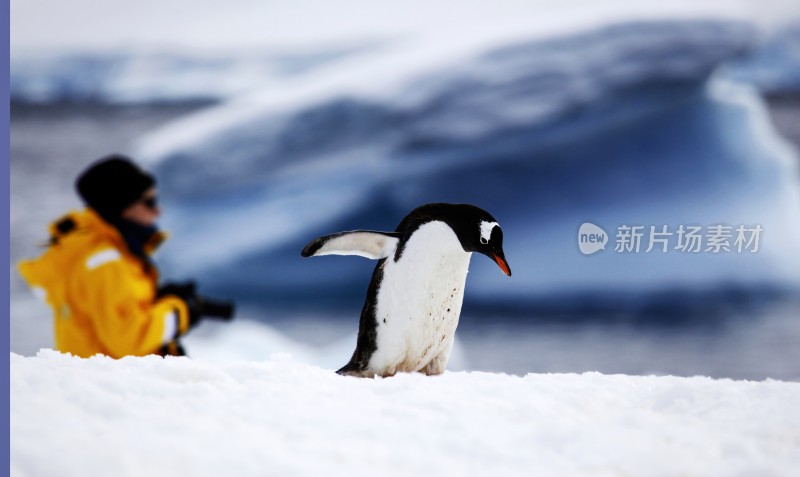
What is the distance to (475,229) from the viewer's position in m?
0.89

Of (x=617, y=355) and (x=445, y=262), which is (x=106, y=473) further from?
(x=617, y=355)

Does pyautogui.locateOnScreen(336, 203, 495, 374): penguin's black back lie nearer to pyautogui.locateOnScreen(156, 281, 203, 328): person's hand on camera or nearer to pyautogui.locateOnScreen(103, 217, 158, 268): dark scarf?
pyautogui.locateOnScreen(156, 281, 203, 328): person's hand on camera

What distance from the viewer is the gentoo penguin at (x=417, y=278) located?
2.95ft

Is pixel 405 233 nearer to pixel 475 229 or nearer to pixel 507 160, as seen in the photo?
pixel 475 229

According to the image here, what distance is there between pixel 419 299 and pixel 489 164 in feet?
4.80

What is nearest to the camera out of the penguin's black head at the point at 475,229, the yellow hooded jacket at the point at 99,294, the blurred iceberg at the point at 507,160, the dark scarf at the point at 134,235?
the penguin's black head at the point at 475,229

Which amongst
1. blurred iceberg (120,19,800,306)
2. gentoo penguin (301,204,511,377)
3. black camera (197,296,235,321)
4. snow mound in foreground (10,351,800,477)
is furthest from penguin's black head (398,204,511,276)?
blurred iceberg (120,19,800,306)

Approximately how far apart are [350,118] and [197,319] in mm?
1230

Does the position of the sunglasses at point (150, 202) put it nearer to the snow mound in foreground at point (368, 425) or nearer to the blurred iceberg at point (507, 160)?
the snow mound in foreground at point (368, 425)

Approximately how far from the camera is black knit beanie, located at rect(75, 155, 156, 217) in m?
1.50

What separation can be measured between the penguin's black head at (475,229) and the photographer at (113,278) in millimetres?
686

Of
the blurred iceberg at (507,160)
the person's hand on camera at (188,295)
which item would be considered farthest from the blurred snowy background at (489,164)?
the person's hand on camera at (188,295)

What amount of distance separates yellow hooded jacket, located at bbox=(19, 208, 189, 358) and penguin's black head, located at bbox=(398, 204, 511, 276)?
708mm

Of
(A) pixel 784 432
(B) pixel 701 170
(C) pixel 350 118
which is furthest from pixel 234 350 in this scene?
(A) pixel 784 432
